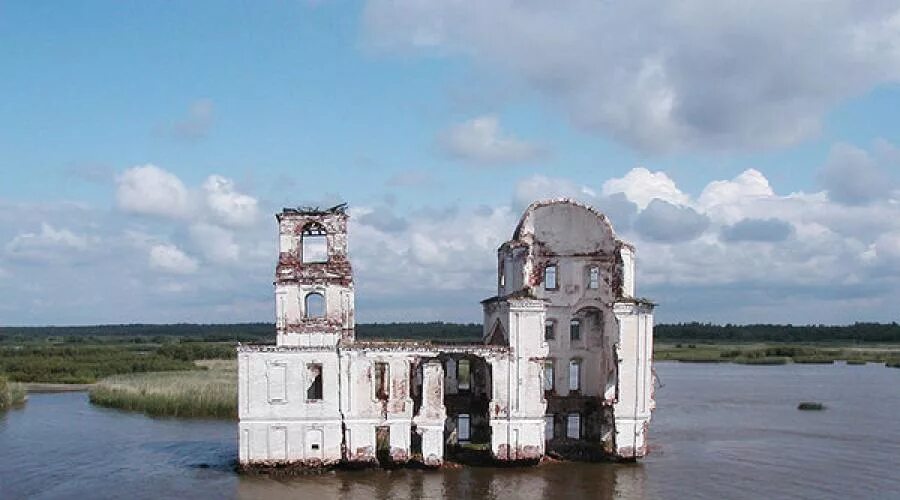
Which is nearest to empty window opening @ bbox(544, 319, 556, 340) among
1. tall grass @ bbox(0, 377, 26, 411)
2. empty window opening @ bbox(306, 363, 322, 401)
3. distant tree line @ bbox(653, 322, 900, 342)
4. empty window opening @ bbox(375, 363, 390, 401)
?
empty window opening @ bbox(375, 363, 390, 401)

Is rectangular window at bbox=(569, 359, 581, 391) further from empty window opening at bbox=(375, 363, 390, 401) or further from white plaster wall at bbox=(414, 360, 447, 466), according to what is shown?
empty window opening at bbox=(375, 363, 390, 401)

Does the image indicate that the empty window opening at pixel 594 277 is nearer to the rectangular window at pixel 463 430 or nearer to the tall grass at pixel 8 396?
the rectangular window at pixel 463 430

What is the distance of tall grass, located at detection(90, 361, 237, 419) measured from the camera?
50.2 m

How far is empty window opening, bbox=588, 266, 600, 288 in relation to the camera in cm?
3659

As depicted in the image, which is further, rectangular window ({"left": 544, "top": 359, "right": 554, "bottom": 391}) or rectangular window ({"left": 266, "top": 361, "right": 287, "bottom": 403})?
rectangular window ({"left": 544, "top": 359, "right": 554, "bottom": 391})

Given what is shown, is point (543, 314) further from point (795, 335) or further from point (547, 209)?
point (795, 335)

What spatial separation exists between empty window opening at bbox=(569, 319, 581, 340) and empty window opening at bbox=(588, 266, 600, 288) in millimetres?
1680

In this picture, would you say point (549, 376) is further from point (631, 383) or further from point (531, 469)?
point (531, 469)

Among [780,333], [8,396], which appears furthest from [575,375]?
[780,333]

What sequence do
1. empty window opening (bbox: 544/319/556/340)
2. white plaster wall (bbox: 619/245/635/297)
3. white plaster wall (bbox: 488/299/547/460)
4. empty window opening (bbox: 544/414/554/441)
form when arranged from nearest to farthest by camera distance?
white plaster wall (bbox: 488/299/547/460), white plaster wall (bbox: 619/245/635/297), empty window opening (bbox: 544/319/556/340), empty window opening (bbox: 544/414/554/441)

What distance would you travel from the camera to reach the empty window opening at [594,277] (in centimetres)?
3659

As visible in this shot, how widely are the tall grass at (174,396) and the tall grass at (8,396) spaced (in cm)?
446

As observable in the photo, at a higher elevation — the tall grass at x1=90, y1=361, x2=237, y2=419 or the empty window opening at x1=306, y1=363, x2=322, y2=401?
the empty window opening at x1=306, y1=363, x2=322, y2=401

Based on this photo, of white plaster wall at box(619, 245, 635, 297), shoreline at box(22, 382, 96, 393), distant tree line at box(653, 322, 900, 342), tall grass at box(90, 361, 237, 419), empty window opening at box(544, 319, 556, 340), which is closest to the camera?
white plaster wall at box(619, 245, 635, 297)
